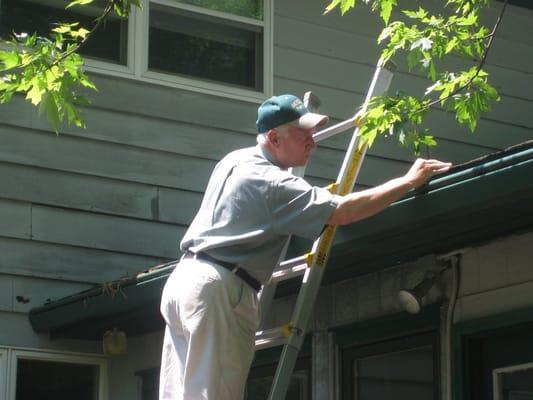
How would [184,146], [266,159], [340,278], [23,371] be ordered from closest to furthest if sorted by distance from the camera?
[266,159] < [340,278] < [23,371] < [184,146]

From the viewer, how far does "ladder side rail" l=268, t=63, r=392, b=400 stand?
538 cm

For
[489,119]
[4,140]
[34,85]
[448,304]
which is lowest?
[448,304]

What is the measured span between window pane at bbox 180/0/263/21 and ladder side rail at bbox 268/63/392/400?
3981 millimetres

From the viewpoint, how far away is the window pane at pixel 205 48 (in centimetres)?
949

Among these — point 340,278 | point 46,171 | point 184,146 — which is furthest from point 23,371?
point 340,278

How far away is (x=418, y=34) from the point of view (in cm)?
601

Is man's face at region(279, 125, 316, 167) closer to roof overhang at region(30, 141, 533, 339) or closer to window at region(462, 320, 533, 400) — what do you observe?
roof overhang at region(30, 141, 533, 339)

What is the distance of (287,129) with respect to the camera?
206 inches

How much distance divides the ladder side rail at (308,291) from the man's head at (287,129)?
1.30 ft

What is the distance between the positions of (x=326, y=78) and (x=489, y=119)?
150 centimetres

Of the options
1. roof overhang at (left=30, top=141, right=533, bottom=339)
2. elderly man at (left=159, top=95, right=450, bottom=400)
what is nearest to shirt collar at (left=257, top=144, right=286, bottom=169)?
elderly man at (left=159, top=95, right=450, bottom=400)

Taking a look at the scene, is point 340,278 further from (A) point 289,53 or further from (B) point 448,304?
(A) point 289,53

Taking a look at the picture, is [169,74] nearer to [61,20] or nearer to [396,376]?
[61,20]

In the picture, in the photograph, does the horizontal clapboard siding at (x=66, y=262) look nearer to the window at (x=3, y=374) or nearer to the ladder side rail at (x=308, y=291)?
the window at (x=3, y=374)
